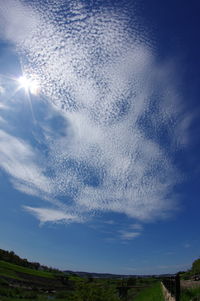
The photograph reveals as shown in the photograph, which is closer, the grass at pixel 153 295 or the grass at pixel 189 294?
the grass at pixel 189 294

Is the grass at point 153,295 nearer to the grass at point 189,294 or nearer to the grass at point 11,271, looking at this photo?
the grass at point 189,294

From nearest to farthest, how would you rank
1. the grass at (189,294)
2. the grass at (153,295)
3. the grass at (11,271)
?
the grass at (189,294) → the grass at (153,295) → the grass at (11,271)

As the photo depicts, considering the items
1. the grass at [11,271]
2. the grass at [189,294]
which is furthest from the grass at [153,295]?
the grass at [11,271]

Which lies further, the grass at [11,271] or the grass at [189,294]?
the grass at [11,271]

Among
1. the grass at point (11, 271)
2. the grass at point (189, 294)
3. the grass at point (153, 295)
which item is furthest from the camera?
the grass at point (11, 271)

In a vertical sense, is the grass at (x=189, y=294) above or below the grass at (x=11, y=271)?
above

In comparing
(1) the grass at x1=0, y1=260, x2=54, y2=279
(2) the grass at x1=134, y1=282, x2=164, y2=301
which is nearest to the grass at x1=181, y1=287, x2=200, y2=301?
(2) the grass at x1=134, y1=282, x2=164, y2=301

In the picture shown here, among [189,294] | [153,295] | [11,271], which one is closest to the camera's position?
[189,294]

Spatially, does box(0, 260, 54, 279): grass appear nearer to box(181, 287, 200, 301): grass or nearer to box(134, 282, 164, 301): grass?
box(134, 282, 164, 301): grass

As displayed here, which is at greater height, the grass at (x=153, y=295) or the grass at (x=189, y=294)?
the grass at (x=189, y=294)

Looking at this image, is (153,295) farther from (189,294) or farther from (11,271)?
(11,271)

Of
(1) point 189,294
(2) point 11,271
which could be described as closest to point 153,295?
(1) point 189,294

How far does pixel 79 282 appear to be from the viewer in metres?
16.0

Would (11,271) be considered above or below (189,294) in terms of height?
below
